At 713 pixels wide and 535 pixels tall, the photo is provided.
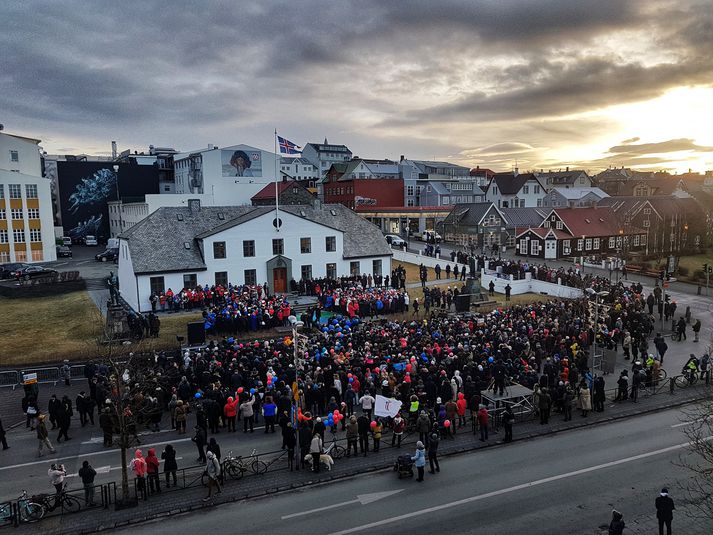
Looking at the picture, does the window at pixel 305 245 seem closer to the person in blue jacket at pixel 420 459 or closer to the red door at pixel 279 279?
the red door at pixel 279 279

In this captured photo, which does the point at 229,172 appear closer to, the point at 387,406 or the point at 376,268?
the point at 376,268

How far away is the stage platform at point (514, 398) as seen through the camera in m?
21.0

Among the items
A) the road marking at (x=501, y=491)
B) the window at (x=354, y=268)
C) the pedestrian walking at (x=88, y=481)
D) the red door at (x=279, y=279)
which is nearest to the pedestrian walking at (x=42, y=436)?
the pedestrian walking at (x=88, y=481)

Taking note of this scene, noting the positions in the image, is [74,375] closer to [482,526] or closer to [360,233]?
[482,526]

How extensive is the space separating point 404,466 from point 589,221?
207 feet

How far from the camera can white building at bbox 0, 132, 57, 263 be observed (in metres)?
67.8

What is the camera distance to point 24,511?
14742 mm

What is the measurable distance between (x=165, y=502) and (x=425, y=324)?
739 inches

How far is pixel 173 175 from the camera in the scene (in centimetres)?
10119

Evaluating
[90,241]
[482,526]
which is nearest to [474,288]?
[482,526]

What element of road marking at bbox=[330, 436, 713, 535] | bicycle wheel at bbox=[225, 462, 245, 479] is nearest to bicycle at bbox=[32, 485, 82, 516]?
bicycle wheel at bbox=[225, 462, 245, 479]

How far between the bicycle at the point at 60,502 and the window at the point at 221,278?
93.6 ft

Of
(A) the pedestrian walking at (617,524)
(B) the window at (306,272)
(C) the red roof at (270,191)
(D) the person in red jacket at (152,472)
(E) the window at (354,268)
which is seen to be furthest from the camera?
(C) the red roof at (270,191)

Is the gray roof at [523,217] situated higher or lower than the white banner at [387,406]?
higher
